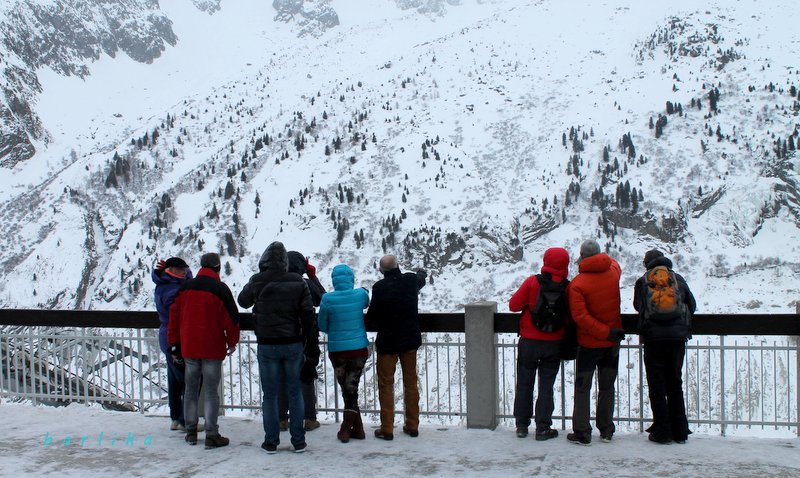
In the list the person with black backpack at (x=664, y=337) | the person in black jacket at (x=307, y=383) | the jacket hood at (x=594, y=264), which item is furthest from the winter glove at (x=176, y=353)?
the person with black backpack at (x=664, y=337)

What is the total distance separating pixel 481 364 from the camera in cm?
783

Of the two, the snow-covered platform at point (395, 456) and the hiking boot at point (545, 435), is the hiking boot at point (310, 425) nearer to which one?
the snow-covered platform at point (395, 456)

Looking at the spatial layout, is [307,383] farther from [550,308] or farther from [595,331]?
[595,331]

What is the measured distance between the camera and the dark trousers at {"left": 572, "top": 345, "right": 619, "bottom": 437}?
711 centimetres

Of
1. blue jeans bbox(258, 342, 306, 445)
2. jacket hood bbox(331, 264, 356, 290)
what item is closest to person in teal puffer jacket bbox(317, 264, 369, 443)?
jacket hood bbox(331, 264, 356, 290)

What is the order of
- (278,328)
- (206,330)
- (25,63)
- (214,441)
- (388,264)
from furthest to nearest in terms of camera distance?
(25,63) < (388,264) < (214,441) < (206,330) < (278,328)

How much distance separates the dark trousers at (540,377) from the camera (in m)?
7.19

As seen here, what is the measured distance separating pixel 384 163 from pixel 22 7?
14356cm

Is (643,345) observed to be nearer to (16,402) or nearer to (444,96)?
(16,402)

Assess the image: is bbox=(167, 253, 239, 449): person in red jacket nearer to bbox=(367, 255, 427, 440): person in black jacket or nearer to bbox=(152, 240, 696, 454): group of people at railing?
bbox=(152, 240, 696, 454): group of people at railing

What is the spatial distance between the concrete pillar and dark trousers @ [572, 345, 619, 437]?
103 cm

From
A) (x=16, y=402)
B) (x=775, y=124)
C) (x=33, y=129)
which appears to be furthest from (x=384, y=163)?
(x=16, y=402)

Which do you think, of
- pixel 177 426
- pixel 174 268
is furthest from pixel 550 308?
pixel 177 426

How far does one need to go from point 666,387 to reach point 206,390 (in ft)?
15.5
